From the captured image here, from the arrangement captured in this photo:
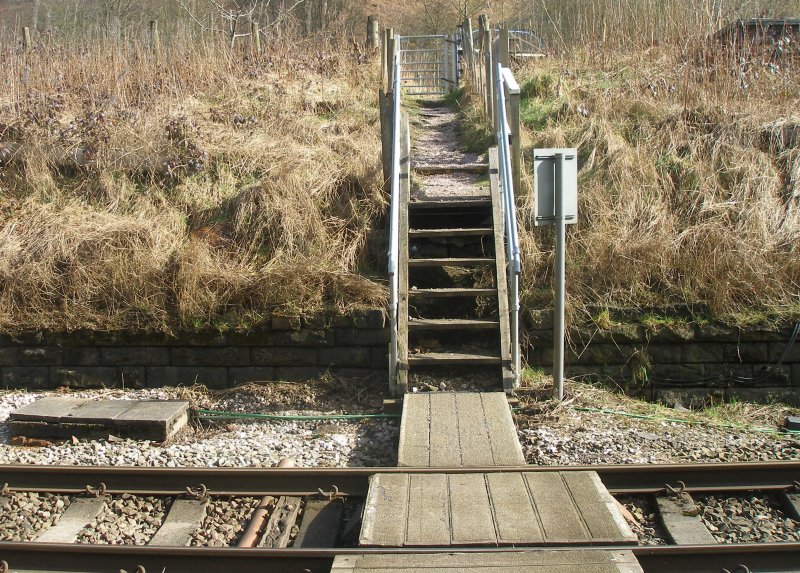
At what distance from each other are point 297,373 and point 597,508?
13.2 ft

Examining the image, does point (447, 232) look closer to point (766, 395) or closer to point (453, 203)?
Result: point (453, 203)

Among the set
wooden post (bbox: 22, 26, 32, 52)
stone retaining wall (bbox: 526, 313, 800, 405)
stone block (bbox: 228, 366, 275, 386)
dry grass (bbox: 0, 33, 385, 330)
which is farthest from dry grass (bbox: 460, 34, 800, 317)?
wooden post (bbox: 22, 26, 32, 52)

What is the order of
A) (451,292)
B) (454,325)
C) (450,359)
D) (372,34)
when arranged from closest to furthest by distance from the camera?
(450,359)
(454,325)
(451,292)
(372,34)

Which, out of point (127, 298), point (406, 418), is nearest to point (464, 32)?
point (127, 298)

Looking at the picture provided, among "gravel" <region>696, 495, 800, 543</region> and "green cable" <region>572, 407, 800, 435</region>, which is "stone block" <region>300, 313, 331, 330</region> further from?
"gravel" <region>696, 495, 800, 543</region>

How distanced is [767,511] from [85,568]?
4.20m

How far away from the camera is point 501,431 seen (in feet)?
19.9

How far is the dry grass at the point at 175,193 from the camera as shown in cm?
823

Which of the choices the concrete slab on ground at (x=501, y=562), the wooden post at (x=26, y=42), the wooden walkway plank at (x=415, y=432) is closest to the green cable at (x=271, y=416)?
the wooden walkway plank at (x=415, y=432)

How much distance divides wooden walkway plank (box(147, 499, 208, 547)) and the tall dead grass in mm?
4202

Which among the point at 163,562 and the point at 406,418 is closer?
the point at 163,562

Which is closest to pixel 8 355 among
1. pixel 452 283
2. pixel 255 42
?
pixel 452 283

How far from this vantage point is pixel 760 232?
→ 859 cm

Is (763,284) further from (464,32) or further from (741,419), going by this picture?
(464,32)
